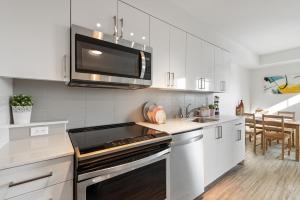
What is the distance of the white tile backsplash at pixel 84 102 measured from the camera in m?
1.43

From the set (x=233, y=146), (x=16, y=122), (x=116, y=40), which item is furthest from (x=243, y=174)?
(x=16, y=122)

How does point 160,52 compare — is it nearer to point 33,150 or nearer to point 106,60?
point 106,60

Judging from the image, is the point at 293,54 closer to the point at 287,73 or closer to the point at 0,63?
the point at 287,73

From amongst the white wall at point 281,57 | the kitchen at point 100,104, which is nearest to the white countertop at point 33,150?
the kitchen at point 100,104

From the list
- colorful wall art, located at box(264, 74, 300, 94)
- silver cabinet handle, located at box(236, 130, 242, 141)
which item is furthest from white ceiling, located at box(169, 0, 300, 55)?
silver cabinet handle, located at box(236, 130, 242, 141)

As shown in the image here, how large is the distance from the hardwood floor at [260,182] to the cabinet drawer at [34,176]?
1730 millimetres

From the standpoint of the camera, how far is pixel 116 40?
1.52m

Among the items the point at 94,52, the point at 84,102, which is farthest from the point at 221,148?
the point at 94,52

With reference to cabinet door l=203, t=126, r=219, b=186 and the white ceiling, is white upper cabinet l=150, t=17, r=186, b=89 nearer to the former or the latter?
→ the white ceiling

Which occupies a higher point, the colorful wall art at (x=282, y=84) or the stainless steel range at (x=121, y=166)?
the colorful wall art at (x=282, y=84)

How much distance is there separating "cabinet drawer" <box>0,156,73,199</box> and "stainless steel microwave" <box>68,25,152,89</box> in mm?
619

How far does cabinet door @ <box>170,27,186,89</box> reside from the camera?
2115 millimetres

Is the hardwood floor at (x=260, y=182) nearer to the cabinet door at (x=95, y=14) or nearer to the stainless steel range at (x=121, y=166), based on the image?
the stainless steel range at (x=121, y=166)

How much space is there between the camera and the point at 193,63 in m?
2.46
